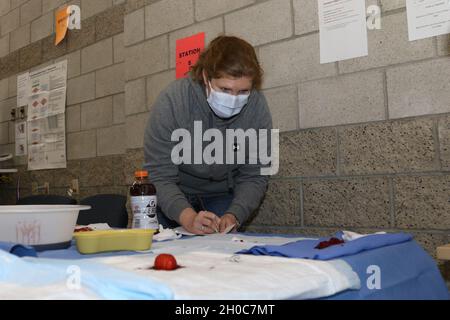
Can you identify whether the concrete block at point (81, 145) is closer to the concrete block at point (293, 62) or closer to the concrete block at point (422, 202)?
the concrete block at point (293, 62)

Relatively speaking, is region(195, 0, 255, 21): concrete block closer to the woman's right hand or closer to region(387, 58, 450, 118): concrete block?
region(387, 58, 450, 118): concrete block

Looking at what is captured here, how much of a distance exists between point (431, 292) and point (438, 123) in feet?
2.49

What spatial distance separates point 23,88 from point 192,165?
280 centimetres

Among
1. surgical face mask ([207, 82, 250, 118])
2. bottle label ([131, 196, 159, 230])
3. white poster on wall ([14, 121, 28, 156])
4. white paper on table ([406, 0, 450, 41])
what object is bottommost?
bottle label ([131, 196, 159, 230])

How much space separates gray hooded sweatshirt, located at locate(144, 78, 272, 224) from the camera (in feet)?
5.53

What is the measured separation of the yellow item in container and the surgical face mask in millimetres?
794

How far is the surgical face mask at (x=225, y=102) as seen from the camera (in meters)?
1.68

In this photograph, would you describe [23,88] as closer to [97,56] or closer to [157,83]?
[97,56]

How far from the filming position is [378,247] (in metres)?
0.94

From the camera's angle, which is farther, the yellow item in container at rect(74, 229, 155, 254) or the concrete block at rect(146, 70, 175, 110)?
the concrete block at rect(146, 70, 175, 110)

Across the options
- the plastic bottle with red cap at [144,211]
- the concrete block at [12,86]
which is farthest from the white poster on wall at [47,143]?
the plastic bottle with red cap at [144,211]

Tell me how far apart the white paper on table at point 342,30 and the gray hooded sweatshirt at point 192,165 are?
0.34 metres

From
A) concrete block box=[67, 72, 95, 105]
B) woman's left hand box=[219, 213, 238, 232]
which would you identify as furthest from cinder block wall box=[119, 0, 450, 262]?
concrete block box=[67, 72, 95, 105]

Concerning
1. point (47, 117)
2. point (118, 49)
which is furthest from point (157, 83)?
point (47, 117)
